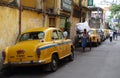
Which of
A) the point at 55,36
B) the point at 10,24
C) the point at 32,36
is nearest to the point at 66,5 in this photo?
the point at 10,24

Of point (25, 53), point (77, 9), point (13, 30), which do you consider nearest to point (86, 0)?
point (77, 9)

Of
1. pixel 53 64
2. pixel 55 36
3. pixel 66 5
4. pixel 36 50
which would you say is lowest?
pixel 53 64

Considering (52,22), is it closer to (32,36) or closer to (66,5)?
(66,5)

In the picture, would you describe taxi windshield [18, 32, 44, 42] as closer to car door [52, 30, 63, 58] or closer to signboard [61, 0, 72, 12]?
Result: car door [52, 30, 63, 58]

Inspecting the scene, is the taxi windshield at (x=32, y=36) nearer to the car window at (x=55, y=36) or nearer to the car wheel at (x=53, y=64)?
the car window at (x=55, y=36)

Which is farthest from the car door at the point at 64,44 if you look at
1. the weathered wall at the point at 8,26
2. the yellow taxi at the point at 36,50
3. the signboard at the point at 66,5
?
the signboard at the point at 66,5

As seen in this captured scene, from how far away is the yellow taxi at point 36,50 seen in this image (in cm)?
1166

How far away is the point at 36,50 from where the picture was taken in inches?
456

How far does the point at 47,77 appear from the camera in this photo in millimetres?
11477

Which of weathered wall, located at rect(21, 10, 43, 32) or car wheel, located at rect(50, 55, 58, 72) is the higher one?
weathered wall, located at rect(21, 10, 43, 32)

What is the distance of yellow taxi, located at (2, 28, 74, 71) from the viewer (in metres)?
11.7

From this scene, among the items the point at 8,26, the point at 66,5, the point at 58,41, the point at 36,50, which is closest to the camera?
the point at 36,50

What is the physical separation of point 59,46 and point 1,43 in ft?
8.38

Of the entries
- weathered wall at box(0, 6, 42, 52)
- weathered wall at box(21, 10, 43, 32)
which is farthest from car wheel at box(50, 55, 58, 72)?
weathered wall at box(21, 10, 43, 32)
